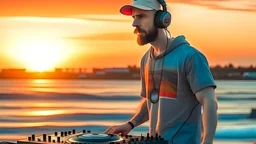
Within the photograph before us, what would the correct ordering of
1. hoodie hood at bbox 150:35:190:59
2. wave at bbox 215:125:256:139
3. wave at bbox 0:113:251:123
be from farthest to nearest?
wave at bbox 0:113:251:123 → wave at bbox 215:125:256:139 → hoodie hood at bbox 150:35:190:59

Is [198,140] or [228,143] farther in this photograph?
[228,143]

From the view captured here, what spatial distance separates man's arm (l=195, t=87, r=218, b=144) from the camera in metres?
3.40

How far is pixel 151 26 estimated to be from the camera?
3.64 meters

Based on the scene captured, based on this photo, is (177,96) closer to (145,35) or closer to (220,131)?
(145,35)

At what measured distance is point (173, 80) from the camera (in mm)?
3723

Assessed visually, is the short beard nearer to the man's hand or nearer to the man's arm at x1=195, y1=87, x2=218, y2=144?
the man's arm at x1=195, y1=87, x2=218, y2=144

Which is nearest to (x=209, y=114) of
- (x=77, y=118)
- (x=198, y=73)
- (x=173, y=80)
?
(x=198, y=73)

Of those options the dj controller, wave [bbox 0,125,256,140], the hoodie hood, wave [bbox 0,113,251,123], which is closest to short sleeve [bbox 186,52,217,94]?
the hoodie hood

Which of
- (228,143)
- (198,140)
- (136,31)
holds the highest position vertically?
(136,31)

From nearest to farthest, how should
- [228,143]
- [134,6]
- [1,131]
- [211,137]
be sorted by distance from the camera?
[211,137] < [134,6] < [228,143] < [1,131]

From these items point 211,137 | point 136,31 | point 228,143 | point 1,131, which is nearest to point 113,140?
point 211,137

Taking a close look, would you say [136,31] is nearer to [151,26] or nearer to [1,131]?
[151,26]

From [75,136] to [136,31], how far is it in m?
0.82

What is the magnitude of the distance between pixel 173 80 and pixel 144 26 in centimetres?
38
